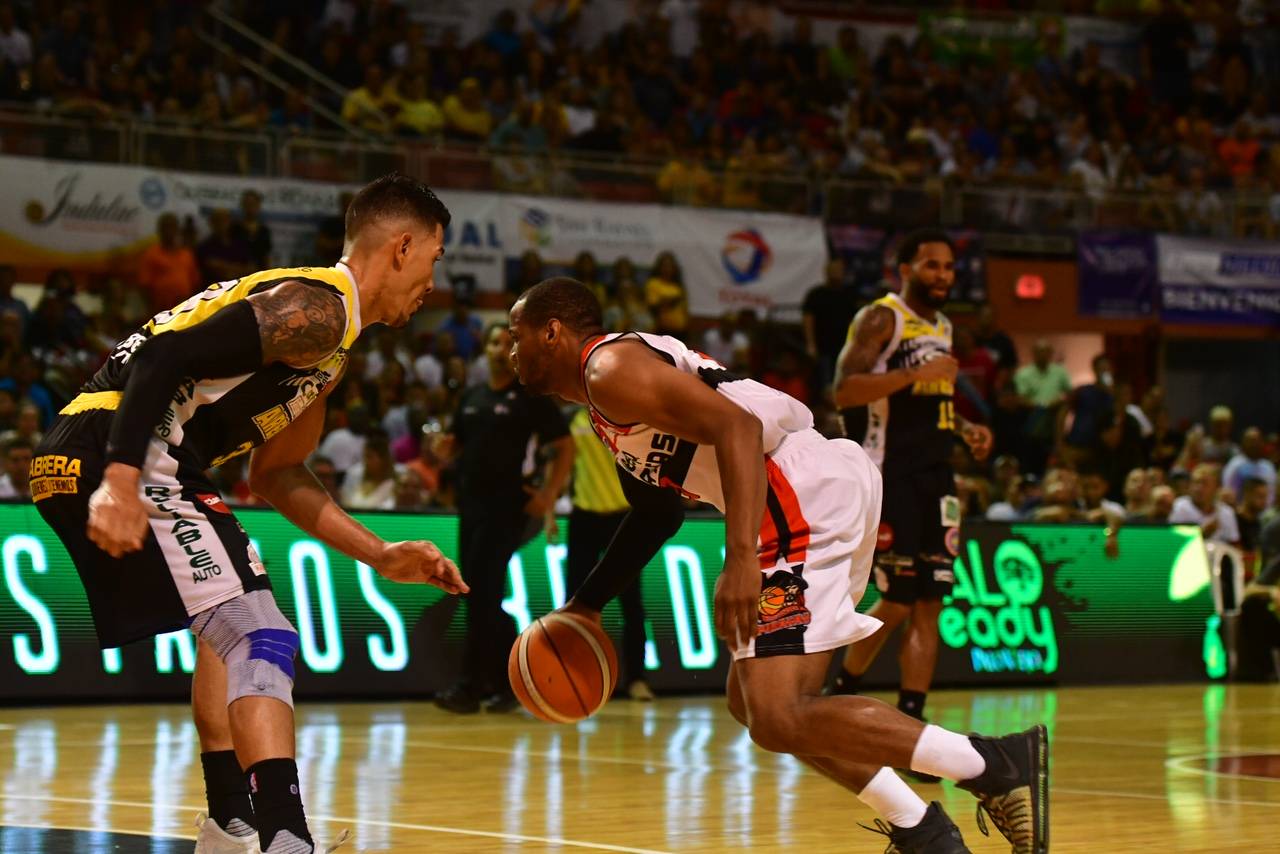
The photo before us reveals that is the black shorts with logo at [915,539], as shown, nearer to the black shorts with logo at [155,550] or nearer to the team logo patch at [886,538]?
the team logo patch at [886,538]

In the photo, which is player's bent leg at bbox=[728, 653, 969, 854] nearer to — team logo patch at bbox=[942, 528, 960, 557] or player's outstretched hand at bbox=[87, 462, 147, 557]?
player's outstretched hand at bbox=[87, 462, 147, 557]

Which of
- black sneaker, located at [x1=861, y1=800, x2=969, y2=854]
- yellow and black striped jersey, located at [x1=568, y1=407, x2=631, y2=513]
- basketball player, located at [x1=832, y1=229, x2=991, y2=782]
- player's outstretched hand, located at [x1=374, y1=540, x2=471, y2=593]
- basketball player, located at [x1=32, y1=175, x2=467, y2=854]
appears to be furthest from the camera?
yellow and black striped jersey, located at [x1=568, y1=407, x2=631, y2=513]

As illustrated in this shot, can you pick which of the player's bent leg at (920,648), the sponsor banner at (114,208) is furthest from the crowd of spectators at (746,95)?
the player's bent leg at (920,648)

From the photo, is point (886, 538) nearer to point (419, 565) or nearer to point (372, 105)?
point (419, 565)

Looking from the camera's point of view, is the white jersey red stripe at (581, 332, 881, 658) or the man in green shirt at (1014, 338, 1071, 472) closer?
the white jersey red stripe at (581, 332, 881, 658)

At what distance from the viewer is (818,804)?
744 centimetres

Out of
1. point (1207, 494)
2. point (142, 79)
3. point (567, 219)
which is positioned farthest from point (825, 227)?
point (142, 79)

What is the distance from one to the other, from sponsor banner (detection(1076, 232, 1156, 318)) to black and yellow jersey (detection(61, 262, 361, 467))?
17728 mm

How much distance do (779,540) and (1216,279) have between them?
1850 cm

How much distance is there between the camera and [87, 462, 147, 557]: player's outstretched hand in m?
4.49

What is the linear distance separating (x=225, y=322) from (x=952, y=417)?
489 cm

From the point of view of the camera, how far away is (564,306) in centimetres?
539

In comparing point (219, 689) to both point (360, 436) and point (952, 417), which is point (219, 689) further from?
point (360, 436)

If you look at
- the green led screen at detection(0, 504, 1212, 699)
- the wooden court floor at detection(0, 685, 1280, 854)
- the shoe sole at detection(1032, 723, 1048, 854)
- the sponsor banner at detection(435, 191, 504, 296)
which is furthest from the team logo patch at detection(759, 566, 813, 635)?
the sponsor banner at detection(435, 191, 504, 296)
